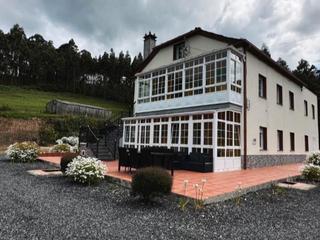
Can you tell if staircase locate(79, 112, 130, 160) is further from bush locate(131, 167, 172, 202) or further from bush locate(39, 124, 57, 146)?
bush locate(131, 167, 172, 202)

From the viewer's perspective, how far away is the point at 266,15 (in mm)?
14969

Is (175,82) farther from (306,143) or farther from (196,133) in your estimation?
(306,143)

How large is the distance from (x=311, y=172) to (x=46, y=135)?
18477mm

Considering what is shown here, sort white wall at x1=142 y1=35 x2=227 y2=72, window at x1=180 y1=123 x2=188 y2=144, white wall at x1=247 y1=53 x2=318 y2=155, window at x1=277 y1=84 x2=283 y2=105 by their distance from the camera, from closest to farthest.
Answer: window at x1=180 y1=123 x2=188 y2=144, white wall at x1=247 y1=53 x2=318 y2=155, white wall at x1=142 y1=35 x2=227 y2=72, window at x1=277 y1=84 x2=283 y2=105

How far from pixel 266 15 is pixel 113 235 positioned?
14.6 metres

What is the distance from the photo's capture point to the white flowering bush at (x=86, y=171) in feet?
29.0

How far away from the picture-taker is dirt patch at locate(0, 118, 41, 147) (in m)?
20.4

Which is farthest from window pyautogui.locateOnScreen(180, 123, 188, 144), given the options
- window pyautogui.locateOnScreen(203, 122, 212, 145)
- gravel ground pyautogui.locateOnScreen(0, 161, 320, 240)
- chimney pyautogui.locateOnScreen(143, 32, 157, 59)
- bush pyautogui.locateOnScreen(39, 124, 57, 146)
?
bush pyautogui.locateOnScreen(39, 124, 57, 146)

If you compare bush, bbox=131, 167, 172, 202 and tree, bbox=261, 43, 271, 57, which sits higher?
tree, bbox=261, 43, 271, 57

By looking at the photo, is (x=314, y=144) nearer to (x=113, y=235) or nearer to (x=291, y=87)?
(x=291, y=87)

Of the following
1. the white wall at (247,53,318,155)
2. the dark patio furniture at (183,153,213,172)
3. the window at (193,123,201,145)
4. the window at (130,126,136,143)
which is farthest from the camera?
the window at (130,126,136,143)

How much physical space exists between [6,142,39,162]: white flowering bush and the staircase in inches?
108

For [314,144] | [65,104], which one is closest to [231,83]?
[314,144]

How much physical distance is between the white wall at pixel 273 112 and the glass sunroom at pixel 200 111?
117 centimetres
